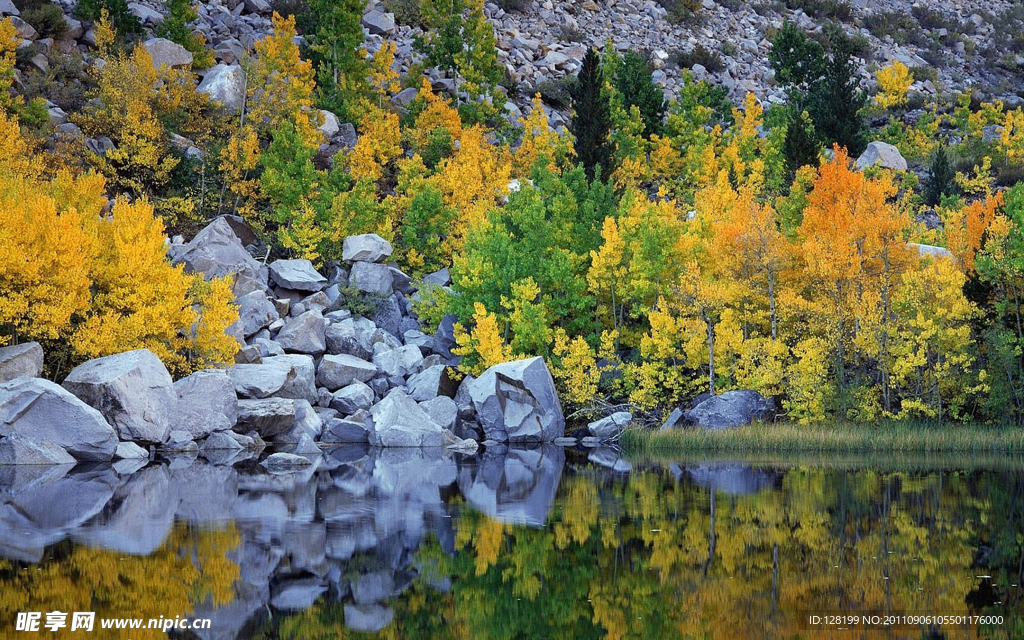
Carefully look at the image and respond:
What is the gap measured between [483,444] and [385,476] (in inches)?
498

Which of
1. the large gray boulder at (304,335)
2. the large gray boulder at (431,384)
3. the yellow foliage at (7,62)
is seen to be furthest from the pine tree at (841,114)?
the yellow foliage at (7,62)

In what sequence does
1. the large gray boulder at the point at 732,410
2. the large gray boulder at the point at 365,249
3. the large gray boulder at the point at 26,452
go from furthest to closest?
the large gray boulder at the point at 365,249, the large gray boulder at the point at 732,410, the large gray boulder at the point at 26,452

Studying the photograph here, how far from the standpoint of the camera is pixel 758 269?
124 ft

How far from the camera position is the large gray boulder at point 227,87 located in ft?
192

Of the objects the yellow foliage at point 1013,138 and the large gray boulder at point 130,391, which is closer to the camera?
the large gray boulder at point 130,391

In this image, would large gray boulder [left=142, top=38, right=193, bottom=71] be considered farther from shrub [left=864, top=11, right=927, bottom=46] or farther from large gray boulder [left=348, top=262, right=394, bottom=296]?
shrub [left=864, top=11, right=927, bottom=46]

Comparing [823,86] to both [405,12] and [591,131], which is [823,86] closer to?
[591,131]

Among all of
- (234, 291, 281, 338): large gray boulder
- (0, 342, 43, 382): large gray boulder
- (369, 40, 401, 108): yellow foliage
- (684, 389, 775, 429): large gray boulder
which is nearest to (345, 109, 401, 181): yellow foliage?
(369, 40, 401, 108): yellow foliage

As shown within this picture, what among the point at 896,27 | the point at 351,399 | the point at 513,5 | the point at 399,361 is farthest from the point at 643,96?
the point at 896,27

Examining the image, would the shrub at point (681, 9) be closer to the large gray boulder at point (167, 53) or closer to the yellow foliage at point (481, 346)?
the large gray boulder at point (167, 53)

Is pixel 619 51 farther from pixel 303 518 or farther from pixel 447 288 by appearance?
pixel 303 518

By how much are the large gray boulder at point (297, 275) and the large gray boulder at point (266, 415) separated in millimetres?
11137

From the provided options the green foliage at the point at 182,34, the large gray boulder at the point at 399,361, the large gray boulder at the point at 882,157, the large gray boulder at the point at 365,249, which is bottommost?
the large gray boulder at the point at 399,361

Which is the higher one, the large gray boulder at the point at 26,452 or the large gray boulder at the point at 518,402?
the large gray boulder at the point at 26,452
